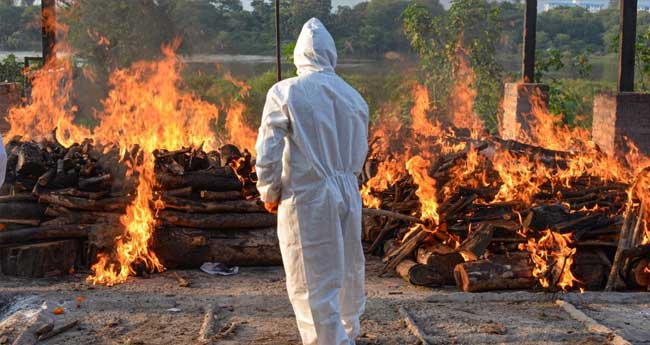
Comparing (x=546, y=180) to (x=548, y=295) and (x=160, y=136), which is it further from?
(x=160, y=136)

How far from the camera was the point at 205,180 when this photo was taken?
31.2ft

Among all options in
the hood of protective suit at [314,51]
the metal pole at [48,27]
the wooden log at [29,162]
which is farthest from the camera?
the metal pole at [48,27]

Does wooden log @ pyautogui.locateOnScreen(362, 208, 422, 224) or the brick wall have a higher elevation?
the brick wall

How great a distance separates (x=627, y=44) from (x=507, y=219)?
5.92 metres

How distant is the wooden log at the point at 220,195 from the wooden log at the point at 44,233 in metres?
1.23

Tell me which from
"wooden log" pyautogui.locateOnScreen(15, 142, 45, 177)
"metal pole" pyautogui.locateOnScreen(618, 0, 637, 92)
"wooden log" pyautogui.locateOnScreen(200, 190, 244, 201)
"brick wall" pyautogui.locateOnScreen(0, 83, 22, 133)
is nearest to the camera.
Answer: "wooden log" pyautogui.locateOnScreen(200, 190, 244, 201)

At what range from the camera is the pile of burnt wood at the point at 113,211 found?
902cm

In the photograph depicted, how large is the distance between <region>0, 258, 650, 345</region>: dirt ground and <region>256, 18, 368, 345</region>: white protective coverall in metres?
0.85

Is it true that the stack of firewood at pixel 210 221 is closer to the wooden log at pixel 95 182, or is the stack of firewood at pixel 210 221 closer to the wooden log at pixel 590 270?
the wooden log at pixel 95 182

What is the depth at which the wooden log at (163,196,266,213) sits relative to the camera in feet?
30.4

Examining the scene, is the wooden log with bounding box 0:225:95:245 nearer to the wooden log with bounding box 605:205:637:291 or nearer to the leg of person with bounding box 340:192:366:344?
the leg of person with bounding box 340:192:366:344

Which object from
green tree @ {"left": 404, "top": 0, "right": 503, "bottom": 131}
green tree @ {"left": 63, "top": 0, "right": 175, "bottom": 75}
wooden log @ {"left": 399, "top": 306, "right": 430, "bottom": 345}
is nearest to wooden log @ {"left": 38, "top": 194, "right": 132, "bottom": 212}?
wooden log @ {"left": 399, "top": 306, "right": 430, "bottom": 345}

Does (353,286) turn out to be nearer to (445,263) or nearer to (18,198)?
(445,263)

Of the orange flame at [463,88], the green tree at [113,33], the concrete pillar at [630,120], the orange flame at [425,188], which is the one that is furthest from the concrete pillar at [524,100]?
the green tree at [113,33]
